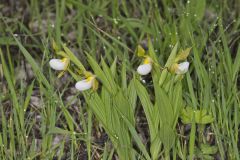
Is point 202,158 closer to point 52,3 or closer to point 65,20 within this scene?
point 65,20

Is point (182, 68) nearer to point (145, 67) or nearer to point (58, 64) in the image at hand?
point (145, 67)

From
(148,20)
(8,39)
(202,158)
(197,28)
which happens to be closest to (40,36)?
(8,39)

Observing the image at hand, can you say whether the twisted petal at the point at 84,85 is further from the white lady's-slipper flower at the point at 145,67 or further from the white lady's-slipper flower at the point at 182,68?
the white lady's-slipper flower at the point at 182,68

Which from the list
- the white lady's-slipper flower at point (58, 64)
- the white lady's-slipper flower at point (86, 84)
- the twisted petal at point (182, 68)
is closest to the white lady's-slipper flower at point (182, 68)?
the twisted petal at point (182, 68)

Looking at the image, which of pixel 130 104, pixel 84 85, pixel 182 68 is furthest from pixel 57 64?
pixel 182 68

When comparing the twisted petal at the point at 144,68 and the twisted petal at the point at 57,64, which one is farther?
the twisted petal at the point at 57,64
